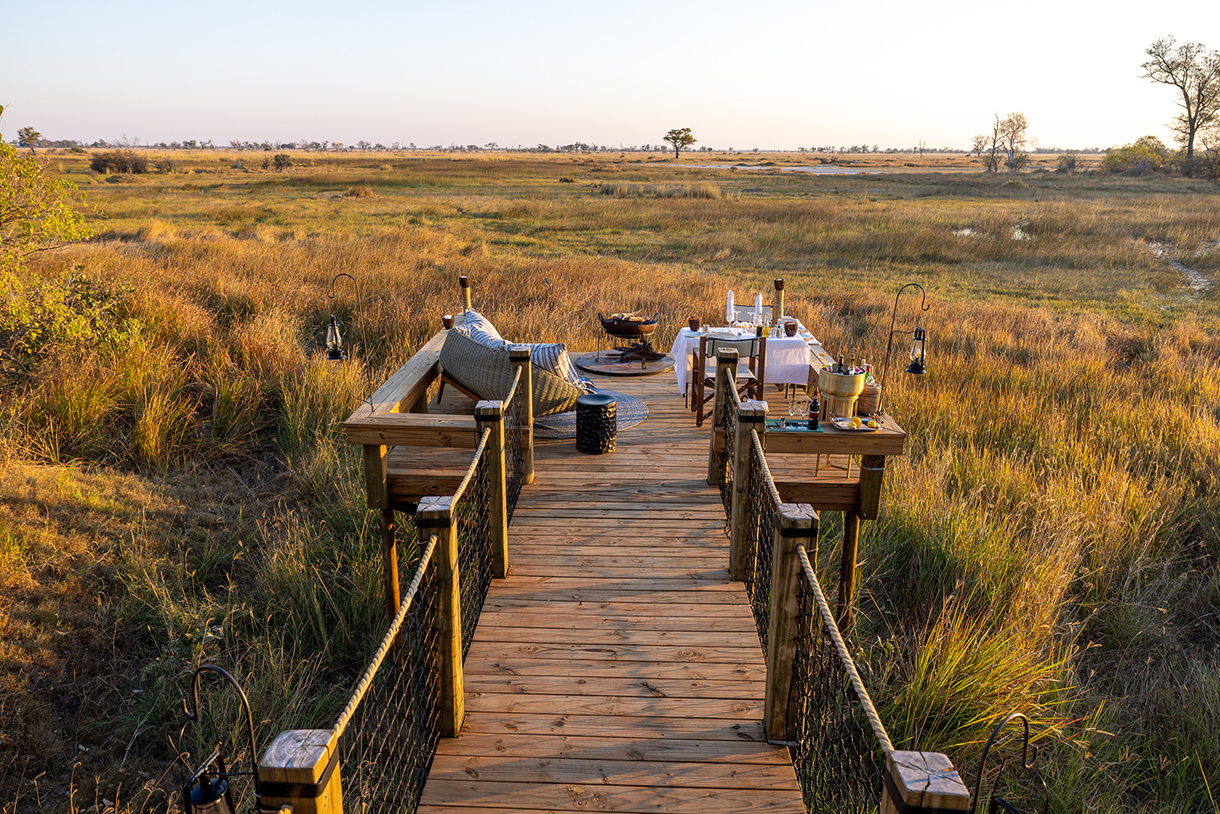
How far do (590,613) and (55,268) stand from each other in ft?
34.5

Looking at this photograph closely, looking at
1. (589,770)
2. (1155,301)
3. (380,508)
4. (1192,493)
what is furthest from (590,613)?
(1155,301)

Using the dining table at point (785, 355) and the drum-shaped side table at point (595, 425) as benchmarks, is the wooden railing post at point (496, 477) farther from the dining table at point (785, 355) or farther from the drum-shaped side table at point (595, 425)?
the dining table at point (785, 355)

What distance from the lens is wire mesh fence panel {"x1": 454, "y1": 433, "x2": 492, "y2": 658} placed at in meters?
4.14

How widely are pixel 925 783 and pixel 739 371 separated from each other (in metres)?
6.16

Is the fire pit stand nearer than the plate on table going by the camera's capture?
No

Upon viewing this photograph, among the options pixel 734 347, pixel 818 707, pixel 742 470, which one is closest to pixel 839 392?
pixel 742 470

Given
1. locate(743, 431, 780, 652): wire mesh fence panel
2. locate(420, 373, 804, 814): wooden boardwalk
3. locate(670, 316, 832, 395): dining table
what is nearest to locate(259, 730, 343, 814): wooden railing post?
locate(420, 373, 804, 814): wooden boardwalk

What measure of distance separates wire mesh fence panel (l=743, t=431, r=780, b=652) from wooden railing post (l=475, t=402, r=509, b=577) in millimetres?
1464

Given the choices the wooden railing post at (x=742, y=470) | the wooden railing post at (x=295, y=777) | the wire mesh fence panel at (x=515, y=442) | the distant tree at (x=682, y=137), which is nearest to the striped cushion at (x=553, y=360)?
the wire mesh fence panel at (x=515, y=442)

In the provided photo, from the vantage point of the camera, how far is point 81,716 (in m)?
4.69

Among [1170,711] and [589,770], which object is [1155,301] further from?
[589,770]

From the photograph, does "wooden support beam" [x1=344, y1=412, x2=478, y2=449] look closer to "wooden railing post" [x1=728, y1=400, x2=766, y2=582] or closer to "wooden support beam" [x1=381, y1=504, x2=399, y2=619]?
"wooden support beam" [x1=381, y1=504, x2=399, y2=619]

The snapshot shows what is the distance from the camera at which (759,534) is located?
3926 mm

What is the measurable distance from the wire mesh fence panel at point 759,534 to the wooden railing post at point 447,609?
1395 millimetres
